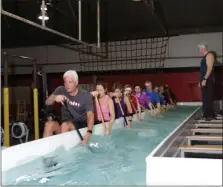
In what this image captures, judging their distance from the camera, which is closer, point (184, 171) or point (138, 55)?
point (184, 171)

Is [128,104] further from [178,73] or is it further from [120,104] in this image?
[178,73]

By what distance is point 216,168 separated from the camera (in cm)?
131

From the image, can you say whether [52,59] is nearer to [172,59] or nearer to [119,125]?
[172,59]

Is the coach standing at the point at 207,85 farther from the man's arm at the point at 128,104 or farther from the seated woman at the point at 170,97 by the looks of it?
the seated woman at the point at 170,97

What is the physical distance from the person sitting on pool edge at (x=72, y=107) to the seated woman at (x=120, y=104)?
1599mm

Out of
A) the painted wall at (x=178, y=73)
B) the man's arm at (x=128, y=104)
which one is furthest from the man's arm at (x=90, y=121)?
the painted wall at (x=178, y=73)

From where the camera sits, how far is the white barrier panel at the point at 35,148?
2188 millimetres

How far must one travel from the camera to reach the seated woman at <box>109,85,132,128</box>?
499 cm

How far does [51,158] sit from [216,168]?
1566mm

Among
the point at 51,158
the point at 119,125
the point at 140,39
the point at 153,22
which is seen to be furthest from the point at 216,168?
the point at 140,39

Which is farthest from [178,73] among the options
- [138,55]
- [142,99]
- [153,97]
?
[142,99]

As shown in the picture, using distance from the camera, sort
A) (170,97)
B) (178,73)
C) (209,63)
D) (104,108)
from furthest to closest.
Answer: (178,73) → (170,97) → (104,108) → (209,63)

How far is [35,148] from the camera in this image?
247 cm

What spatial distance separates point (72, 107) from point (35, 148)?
0.94 metres
